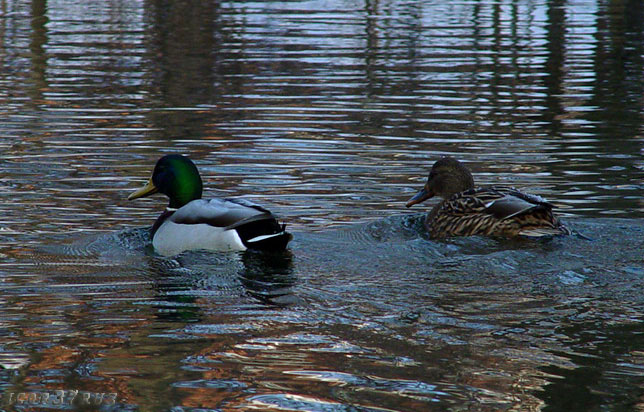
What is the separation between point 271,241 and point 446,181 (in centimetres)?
224

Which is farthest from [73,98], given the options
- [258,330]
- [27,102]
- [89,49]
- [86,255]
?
[258,330]

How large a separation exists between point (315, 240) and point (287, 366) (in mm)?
3071

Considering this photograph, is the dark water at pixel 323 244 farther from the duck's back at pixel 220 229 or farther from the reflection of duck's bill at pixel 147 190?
the reflection of duck's bill at pixel 147 190

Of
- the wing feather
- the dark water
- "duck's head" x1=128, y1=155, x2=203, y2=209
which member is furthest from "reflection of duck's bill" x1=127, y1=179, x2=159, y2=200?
the wing feather

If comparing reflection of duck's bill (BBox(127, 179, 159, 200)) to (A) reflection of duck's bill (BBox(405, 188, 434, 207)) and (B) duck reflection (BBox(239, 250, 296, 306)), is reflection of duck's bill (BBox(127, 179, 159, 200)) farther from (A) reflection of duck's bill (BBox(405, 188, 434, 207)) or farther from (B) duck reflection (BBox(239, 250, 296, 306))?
(A) reflection of duck's bill (BBox(405, 188, 434, 207))

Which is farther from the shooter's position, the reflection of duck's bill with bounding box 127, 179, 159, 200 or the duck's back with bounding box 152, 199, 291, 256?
the reflection of duck's bill with bounding box 127, 179, 159, 200

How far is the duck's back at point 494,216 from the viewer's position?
8789mm

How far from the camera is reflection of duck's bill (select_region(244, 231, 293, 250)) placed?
8461 millimetres

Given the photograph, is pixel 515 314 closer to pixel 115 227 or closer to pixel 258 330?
pixel 258 330

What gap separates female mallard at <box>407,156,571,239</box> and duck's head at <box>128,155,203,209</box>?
1817 mm

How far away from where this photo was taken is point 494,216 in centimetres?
902

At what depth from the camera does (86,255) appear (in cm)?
860

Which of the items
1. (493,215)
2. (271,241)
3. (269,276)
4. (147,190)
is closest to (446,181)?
(493,215)

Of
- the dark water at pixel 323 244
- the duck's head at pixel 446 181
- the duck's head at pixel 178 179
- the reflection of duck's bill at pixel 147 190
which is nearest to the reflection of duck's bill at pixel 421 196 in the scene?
the duck's head at pixel 446 181
